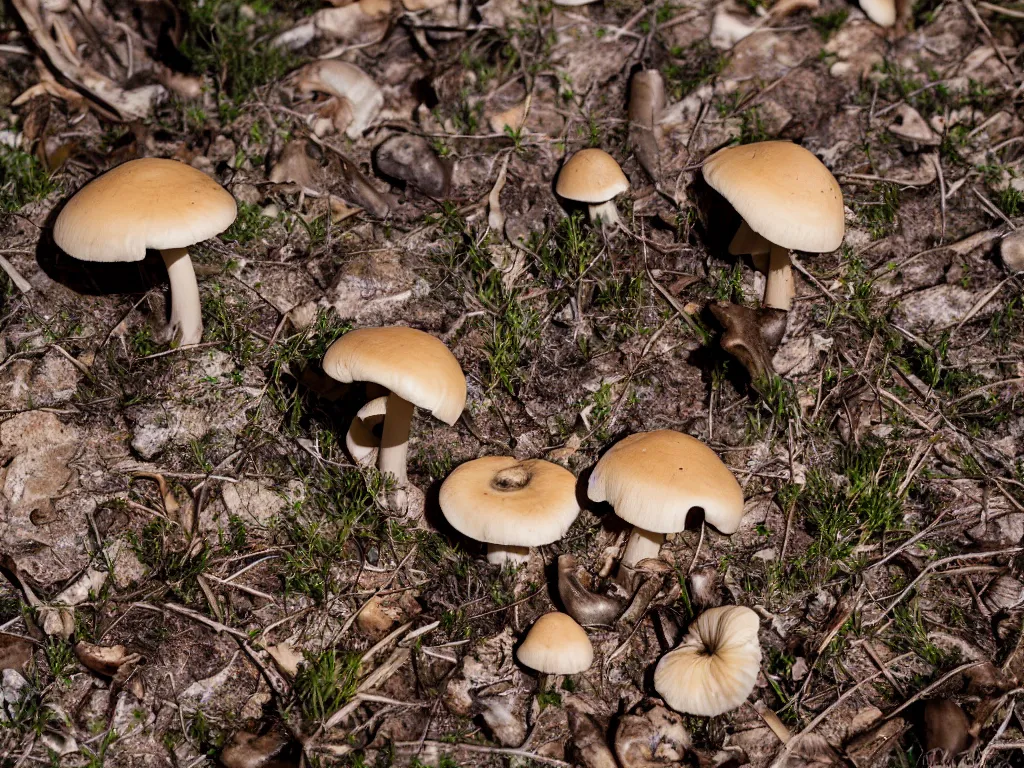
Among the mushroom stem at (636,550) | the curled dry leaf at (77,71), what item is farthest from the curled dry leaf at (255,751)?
the curled dry leaf at (77,71)

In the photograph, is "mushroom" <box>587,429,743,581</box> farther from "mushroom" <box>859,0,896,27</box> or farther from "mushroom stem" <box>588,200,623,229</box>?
"mushroom" <box>859,0,896,27</box>

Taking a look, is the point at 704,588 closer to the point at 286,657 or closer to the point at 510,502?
the point at 510,502

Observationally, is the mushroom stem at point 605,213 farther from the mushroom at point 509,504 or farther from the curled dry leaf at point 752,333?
the mushroom at point 509,504

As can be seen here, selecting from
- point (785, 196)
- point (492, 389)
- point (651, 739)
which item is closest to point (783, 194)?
point (785, 196)

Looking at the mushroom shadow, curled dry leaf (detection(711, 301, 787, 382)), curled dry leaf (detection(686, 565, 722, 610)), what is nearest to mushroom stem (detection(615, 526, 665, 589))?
curled dry leaf (detection(686, 565, 722, 610))

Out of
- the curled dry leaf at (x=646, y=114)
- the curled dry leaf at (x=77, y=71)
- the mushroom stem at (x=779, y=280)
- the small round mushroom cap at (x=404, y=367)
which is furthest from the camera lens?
the curled dry leaf at (x=77, y=71)

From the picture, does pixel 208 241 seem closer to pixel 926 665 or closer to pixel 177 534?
pixel 177 534

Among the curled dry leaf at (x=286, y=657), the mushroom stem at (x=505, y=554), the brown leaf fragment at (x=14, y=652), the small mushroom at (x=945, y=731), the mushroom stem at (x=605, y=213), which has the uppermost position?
the mushroom stem at (x=605, y=213)
